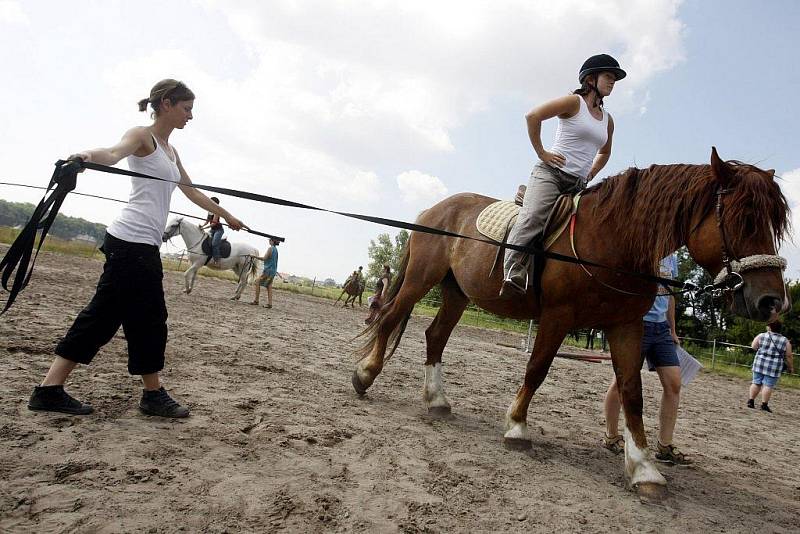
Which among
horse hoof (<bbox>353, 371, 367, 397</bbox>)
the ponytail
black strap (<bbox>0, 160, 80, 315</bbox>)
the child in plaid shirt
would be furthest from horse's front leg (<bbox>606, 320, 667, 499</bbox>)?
the child in plaid shirt

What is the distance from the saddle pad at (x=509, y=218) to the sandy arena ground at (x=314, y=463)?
1580 mm

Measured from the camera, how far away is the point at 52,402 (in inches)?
109

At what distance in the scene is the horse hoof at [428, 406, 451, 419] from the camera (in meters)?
4.07

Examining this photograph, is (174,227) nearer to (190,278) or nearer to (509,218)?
(190,278)

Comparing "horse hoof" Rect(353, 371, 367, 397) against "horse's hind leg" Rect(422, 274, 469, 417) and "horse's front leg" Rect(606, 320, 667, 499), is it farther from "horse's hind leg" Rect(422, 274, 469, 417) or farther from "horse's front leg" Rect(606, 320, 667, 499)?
"horse's front leg" Rect(606, 320, 667, 499)

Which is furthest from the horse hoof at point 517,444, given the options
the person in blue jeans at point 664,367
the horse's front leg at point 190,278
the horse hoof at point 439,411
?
the horse's front leg at point 190,278

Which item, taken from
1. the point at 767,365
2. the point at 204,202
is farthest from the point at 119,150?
the point at 767,365

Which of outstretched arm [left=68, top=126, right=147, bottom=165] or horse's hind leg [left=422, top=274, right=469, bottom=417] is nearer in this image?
outstretched arm [left=68, top=126, right=147, bottom=165]

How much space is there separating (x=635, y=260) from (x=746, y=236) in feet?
2.04

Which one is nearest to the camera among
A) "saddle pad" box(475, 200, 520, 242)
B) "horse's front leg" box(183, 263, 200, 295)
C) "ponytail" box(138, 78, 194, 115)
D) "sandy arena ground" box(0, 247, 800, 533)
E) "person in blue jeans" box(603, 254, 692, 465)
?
"sandy arena ground" box(0, 247, 800, 533)

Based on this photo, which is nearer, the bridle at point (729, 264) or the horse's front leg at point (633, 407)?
the bridle at point (729, 264)

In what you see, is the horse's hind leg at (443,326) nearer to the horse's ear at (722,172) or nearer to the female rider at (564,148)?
the female rider at (564,148)

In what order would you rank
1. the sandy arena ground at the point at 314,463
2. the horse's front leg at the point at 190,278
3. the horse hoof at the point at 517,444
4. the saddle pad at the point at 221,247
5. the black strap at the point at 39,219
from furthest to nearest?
the saddle pad at the point at 221,247 < the horse's front leg at the point at 190,278 < the horse hoof at the point at 517,444 < the black strap at the point at 39,219 < the sandy arena ground at the point at 314,463

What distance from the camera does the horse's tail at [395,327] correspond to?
4699 millimetres
